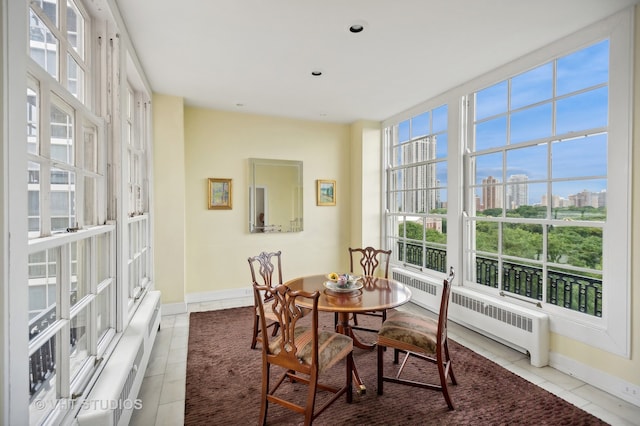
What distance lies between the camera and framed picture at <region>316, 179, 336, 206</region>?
5277mm

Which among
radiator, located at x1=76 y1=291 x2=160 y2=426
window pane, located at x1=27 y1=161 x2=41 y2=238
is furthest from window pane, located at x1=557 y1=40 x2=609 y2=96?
radiator, located at x1=76 y1=291 x2=160 y2=426

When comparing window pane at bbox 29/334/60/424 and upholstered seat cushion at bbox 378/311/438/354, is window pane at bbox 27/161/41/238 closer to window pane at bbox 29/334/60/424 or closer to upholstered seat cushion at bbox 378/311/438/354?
window pane at bbox 29/334/60/424

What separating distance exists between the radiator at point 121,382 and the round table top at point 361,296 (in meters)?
1.16

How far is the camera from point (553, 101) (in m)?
2.80

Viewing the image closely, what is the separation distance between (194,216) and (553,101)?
4491 mm

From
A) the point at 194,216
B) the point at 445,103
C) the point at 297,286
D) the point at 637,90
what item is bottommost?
the point at 297,286

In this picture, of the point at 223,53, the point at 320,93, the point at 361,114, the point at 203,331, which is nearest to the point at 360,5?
the point at 223,53

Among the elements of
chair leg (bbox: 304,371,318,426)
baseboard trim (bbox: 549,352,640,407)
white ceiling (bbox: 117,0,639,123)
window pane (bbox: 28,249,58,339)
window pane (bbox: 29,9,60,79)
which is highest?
white ceiling (bbox: 117,0,639,123)

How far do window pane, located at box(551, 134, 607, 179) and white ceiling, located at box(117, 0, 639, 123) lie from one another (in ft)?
3.02

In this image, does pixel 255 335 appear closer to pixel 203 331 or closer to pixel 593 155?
pixel 203 331

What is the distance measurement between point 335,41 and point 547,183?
2.33 meters

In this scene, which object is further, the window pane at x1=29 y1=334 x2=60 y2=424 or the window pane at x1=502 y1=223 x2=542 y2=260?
the window pane at x1=502 y1=223 x2=542 y2=260

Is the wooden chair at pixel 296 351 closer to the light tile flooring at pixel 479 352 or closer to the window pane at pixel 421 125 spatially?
the light tile flooring at pixel 479 352

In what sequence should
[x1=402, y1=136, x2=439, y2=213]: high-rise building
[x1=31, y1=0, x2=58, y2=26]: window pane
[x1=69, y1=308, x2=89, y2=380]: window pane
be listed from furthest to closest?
[x1=402, y1=136, x2=439, y2=213]: high-rise building → [x1=69, y1=308, x2=89, y2=380]: window pane → [x1=31, y1=0, x2=58, y2=26]: window pane
